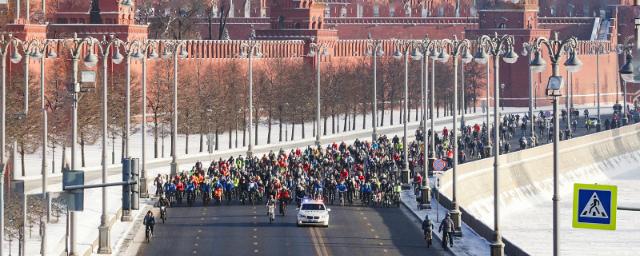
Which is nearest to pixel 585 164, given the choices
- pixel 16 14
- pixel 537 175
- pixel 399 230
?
pixel 537 175

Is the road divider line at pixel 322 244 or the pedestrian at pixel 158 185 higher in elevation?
the pedestrian at pixel 158 185

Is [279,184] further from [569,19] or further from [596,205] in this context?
[569,19]

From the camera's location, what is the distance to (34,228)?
63312 millimetres

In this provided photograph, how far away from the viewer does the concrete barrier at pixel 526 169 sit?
3391 inches

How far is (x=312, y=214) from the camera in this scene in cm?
6384

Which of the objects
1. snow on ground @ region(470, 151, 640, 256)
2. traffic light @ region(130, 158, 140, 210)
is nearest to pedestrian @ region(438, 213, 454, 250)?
snow on ground @ region(470, 151, 640, 256)

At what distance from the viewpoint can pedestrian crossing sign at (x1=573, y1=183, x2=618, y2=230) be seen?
37.6 metres

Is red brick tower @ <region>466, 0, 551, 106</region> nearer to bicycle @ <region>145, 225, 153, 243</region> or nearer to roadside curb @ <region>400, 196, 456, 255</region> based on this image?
roadside curb @ <region>400, 196, 456, 255</region>

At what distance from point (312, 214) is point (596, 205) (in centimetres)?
2651

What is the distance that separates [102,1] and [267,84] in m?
10.7

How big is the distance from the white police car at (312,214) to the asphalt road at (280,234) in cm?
21

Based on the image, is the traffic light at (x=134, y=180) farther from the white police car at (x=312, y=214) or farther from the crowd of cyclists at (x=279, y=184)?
the crowd of cyclists at (x=279, y=184)

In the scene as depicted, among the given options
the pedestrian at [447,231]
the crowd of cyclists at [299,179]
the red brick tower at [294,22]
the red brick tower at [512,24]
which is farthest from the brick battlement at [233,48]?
the pedestrian at [447,231]

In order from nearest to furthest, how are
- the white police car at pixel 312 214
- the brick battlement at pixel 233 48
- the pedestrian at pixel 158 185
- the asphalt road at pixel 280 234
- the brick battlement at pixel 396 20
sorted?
the asphalt road at pixel 280 234 < the white police car at pixel 312 214 < the pedestrian at pixel 158 185 < the brick battlement at pixel 233 48 < the brick battlement at pixel 396 20
